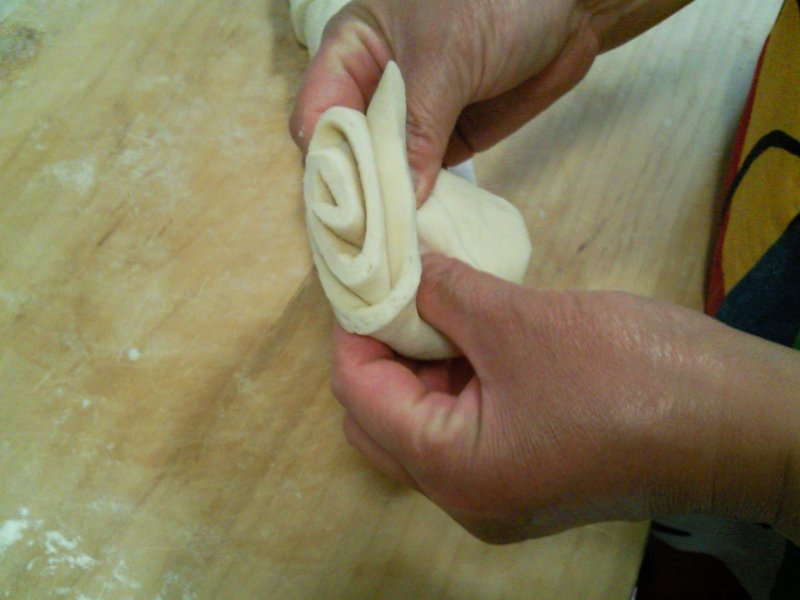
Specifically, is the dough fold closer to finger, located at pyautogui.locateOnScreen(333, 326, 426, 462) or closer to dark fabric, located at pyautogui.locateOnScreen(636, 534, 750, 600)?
finger, located at pyautogui.locateOnScreen(333, 326, 426, 462)

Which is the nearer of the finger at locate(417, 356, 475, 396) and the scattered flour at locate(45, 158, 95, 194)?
the finger at locate(417, 356, 475, 396)

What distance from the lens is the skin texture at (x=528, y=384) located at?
0.51 metres

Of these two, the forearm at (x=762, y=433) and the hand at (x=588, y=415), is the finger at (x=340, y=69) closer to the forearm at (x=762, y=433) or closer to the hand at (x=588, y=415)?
the hand at (x=588, y=415)

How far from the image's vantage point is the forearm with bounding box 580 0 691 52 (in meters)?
0.89

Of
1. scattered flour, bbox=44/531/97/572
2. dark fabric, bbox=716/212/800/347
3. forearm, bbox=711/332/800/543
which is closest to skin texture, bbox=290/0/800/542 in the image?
forearm, bbox=711/332/800/543

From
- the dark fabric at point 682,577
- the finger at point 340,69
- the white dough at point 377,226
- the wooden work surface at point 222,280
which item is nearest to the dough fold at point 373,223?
the white dough at point 377,226

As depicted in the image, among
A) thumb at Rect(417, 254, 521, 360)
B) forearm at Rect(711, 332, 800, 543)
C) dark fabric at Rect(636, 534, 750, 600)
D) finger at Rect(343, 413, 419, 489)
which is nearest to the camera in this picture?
forearm at Rect(711, 332, 800, 543)

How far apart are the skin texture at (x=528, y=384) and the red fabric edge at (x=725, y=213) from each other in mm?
401

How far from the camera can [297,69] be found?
1.05 meters

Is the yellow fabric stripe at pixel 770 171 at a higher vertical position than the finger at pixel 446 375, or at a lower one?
higher

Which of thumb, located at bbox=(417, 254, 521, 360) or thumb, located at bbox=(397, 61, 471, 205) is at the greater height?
thumb, located at bbox=(397, 61, 471, 205)

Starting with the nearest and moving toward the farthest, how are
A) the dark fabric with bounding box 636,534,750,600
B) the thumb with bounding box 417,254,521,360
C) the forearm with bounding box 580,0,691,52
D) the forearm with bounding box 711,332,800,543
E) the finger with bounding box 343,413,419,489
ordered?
the forearm with bounding box 711,332,800,543
the thumb with bounding box 417,254,521,360
the finger with bounding box 343,413,419,489
the forearm with bounding box 580,0,691,52
the dark fabric with bounding box 636,534,750,600

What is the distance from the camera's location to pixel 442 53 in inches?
27.8

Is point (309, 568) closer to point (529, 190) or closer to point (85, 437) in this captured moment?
point (85, 437)
